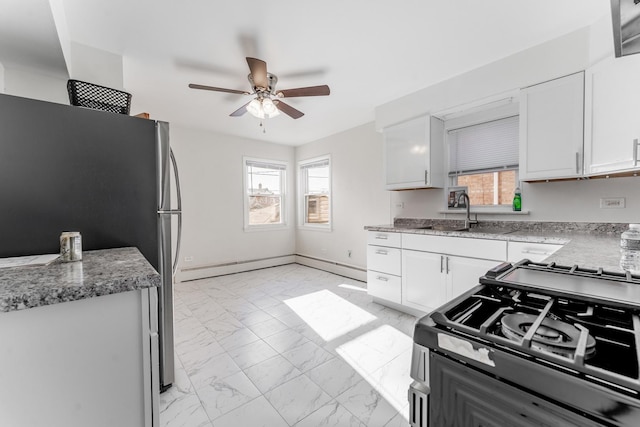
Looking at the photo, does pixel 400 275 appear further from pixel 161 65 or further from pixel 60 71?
pixel 60 71

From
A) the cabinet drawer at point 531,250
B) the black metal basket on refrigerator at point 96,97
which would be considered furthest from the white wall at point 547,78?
the black metal basket on refrigerator at point 96,97

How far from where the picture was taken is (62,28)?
6.09 feet

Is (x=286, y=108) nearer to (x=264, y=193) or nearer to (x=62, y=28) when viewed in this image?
(x=62, y=28)

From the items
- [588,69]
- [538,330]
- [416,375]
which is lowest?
[416,375]

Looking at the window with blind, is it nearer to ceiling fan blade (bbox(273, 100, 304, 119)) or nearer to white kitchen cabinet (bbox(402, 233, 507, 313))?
white kitchen cabinet (bbox(402, 233, 507, 313))

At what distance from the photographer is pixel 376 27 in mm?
2074

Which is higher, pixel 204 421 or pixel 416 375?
pixel 416 375

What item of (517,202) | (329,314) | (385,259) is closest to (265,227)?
(329,314)

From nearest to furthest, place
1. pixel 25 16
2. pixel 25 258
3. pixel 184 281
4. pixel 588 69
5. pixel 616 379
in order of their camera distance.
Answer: pixel 616 379, pixel 25 258, pixel 25 16, pixel 588 69, pixel 184 281

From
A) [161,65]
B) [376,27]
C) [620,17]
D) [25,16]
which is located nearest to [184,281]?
[161,65]

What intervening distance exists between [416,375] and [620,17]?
1.21 metres

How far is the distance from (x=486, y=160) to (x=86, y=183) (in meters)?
3.50

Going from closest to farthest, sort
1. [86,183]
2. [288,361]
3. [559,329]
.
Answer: [559,329], [86,183], [288,361]

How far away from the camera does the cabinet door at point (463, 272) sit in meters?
2.40
